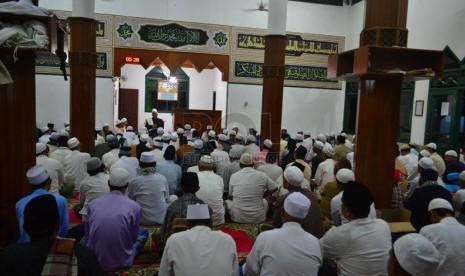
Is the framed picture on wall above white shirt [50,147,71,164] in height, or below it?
above

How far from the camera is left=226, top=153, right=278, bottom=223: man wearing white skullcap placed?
3.95 metres

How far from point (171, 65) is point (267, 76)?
3.30m

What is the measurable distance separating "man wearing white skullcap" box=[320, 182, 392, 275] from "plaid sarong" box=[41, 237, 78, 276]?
4.23 feet

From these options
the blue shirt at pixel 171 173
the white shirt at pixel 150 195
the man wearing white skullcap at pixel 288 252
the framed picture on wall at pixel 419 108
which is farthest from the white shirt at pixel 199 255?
the framed picture on wall at pixel 419 108

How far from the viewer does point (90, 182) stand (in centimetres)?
342

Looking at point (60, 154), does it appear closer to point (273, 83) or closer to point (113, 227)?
point (113, 227)

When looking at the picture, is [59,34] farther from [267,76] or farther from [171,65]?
[171,65]

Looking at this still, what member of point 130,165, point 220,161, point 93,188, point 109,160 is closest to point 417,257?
point 93,188

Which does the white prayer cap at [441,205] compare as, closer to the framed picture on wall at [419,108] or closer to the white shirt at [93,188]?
the white shirt at [93,188]

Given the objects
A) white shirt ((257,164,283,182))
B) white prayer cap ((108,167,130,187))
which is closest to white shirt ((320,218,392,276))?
white prayer cap ((108,167,130,187))

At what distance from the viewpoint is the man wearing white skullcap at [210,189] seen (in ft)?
12.2

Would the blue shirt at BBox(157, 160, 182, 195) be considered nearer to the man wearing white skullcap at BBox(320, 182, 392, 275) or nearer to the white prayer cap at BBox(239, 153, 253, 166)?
the white prayer cap at BBox(239, 153, 253, 166)

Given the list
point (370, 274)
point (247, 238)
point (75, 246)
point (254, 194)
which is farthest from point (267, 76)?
point (75, 246)

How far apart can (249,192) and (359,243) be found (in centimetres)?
201
